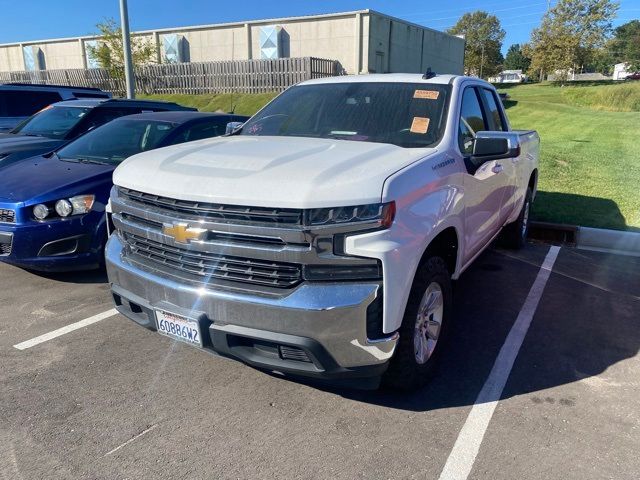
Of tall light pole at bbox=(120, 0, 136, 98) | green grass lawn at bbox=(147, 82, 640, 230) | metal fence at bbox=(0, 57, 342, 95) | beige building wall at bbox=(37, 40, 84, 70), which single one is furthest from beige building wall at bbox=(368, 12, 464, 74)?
beige building wall at bbox=(37, 40, 84, 70)

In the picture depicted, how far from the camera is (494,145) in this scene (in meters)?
3.56

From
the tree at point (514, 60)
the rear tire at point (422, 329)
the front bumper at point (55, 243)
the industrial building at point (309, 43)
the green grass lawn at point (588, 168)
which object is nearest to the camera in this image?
the rear tire at point (422, 329)

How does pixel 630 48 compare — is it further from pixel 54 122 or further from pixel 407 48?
pixel 54 122

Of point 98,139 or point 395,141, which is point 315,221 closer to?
point 395,141

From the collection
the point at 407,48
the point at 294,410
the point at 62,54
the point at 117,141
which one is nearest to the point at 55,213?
the point at 117,141

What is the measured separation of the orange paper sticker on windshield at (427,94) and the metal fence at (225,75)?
21981mm

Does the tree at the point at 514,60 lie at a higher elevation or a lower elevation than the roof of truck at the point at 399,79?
higher

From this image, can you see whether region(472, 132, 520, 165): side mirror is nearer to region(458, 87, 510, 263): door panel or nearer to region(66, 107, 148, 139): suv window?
region(458, 87, 510, 263): door panel

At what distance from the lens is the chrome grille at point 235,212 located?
2.61 metres

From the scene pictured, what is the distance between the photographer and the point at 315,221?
258 cm

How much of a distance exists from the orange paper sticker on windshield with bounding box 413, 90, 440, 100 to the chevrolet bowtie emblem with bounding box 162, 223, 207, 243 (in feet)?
6.87

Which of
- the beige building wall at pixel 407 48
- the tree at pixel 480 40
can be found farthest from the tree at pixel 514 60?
the beige building wall at pixel 407 48

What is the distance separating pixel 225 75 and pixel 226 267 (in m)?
26.8

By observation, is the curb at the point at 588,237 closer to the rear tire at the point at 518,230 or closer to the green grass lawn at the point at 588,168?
the green grass lawn at the point at 588,168
